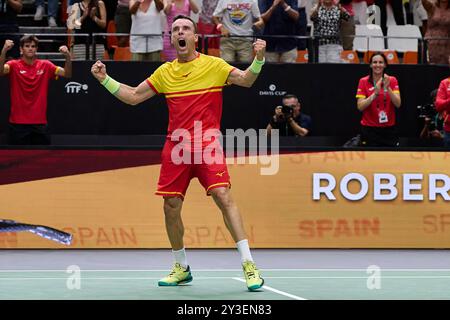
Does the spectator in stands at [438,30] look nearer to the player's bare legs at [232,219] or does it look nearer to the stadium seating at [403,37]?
the stadium seating at [403,37]

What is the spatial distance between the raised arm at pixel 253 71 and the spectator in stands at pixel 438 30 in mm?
8650

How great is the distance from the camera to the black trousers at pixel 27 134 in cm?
1803

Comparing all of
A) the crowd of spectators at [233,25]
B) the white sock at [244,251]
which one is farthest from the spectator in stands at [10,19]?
the white sock at [244,251]

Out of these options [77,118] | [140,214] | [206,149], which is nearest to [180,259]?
[206,149]

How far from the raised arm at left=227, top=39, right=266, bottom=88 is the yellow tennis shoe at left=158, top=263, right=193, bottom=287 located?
2048 millimetres

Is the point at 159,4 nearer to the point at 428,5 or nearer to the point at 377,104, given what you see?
the point at 377,104

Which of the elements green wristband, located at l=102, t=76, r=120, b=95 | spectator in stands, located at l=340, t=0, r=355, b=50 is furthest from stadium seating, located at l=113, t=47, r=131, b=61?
green wristband, located at l=102, t=76, r=120, b=95

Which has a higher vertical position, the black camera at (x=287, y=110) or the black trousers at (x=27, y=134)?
the black camera at (x=287, y=110)

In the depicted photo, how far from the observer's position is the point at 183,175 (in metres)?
12.5

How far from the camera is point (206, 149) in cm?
1248

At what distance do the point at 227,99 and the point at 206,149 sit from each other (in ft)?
25.6

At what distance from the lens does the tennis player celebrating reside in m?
12.4

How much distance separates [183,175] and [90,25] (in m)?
8.18
